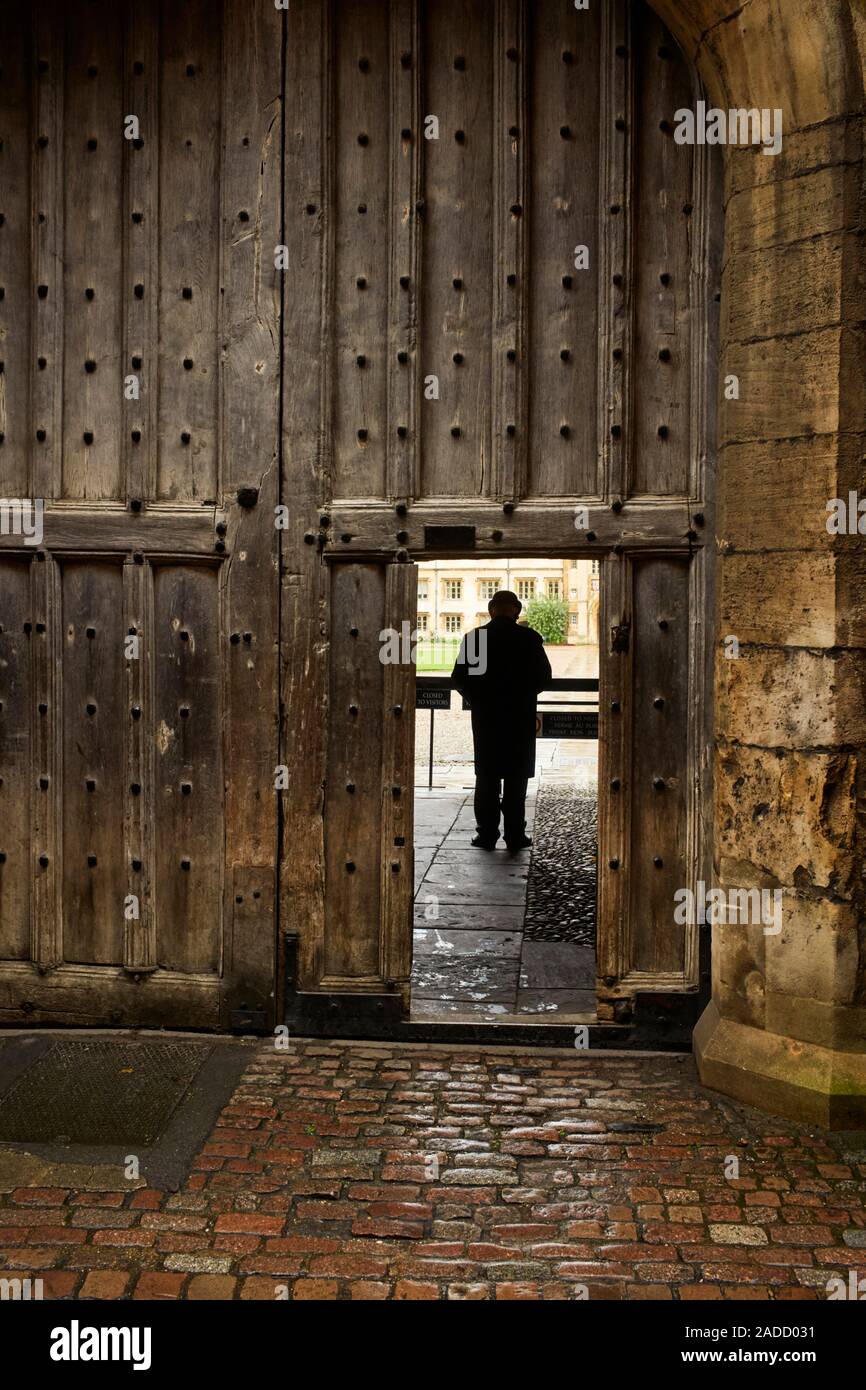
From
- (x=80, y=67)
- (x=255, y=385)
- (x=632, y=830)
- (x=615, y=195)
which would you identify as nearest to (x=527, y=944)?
(x=632, y=830)

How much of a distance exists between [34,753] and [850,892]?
3477 millimetres

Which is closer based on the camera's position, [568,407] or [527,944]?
[568,407]

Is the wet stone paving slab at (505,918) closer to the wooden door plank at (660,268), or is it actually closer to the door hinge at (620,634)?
the door hinge at (620,634)

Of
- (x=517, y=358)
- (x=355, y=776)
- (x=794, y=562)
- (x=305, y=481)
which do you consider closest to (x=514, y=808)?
(x=355, y=776)

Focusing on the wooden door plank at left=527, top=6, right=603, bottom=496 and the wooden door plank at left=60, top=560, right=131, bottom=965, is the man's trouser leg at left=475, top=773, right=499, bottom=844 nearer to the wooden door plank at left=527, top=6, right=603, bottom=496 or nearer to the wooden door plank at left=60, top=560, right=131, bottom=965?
the wooden door plank at left=60, top=560, right=131, bottom=965

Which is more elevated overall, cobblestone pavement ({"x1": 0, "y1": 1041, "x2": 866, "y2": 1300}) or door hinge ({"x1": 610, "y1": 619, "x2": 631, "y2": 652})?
door hinge ({"x1": 610, "y1": 619, "x2": 631, "y2": 652})

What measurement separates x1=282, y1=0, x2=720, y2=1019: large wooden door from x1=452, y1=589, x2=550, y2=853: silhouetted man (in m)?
2.97

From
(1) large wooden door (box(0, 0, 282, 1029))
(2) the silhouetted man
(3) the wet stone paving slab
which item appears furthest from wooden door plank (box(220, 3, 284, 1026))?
(2) the silhouetted man

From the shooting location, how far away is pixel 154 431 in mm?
4824

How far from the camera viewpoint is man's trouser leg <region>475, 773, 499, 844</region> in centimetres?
815

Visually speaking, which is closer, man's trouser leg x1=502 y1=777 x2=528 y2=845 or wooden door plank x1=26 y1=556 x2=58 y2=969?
wooden door plank x1=26 y1=556 x2=58 y2=969

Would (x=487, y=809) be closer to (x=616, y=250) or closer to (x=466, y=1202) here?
(x=616, y=250)

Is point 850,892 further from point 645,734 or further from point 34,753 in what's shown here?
point 34,753

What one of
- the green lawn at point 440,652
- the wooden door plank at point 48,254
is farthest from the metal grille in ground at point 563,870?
the green lawn at point 440,652
